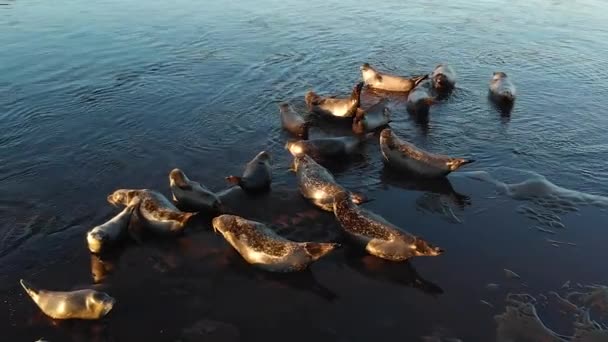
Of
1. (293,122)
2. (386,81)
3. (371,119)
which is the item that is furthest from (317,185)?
(386,81)

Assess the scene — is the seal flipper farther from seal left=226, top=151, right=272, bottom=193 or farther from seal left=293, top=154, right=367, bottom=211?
seal left=293, top=154, right=367, bottom=211

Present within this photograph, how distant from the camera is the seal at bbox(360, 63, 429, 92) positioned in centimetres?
1471

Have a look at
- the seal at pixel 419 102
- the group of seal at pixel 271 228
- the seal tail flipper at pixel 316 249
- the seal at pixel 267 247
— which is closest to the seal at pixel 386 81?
the seal at pixel 419 102

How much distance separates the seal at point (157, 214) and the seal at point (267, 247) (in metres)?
0.66

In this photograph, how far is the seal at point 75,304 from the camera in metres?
6.20

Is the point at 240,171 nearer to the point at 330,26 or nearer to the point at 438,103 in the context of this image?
the point at 438,103

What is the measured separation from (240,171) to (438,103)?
21.9 feet

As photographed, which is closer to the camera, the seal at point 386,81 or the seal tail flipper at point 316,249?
the seal tail flipper at point 316,249

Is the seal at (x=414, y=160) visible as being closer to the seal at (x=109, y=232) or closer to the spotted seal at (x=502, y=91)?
the spotted seal at (x=502, y=91)

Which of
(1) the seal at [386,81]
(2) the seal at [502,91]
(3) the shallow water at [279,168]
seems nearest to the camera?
(3) the shallow water at [279,168]

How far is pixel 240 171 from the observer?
10.1 metres

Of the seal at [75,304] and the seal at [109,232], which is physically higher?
the seal at [109,232]

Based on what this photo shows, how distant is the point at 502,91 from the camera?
44.8 feet

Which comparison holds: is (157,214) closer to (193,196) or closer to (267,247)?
(193,196)
